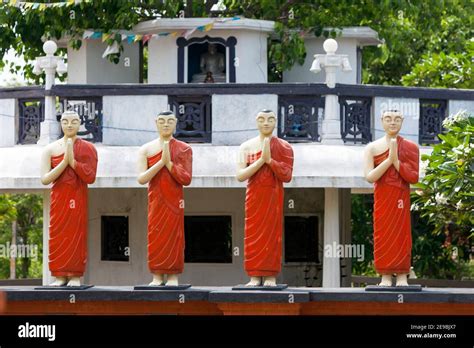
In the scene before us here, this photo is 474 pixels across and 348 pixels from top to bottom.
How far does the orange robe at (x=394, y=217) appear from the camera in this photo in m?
16.5

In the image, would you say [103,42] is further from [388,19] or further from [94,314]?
[94,314]

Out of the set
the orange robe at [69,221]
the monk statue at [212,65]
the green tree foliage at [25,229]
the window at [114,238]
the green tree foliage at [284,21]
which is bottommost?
the green tree foliage at [25,229]

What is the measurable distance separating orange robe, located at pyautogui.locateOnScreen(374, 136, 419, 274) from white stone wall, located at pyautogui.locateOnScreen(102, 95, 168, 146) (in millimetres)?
5133

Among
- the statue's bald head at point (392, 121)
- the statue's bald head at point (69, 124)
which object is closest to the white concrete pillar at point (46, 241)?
the statue's bald head at point (69, 124)

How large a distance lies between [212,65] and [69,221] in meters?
7.98

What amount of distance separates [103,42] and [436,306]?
11.0m

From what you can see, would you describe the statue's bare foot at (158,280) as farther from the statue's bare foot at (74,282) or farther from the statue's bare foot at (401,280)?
the statue's bare foot at (401,280)

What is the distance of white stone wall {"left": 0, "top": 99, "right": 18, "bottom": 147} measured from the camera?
21578 mm

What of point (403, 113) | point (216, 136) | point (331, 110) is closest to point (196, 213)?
point (216, 136)

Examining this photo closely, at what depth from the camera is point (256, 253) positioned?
1658 cm

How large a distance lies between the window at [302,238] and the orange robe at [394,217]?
6532 mm

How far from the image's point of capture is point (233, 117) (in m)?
20.7

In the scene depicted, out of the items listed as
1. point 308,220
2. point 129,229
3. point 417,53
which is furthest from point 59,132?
point 417,53

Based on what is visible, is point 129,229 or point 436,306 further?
point 129,229
